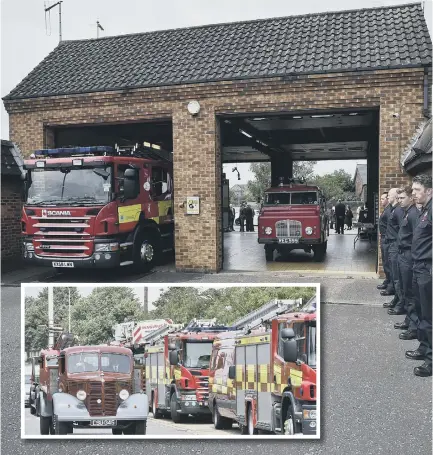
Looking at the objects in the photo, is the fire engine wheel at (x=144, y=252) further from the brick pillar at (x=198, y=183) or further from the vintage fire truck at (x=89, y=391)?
the vintage fire truck at (x=89, y=391)

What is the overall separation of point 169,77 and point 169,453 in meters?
7.86

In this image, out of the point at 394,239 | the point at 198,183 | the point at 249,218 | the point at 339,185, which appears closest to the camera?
the point at 394,239

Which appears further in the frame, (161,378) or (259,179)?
(259,179)

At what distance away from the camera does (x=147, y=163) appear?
10.1 metres

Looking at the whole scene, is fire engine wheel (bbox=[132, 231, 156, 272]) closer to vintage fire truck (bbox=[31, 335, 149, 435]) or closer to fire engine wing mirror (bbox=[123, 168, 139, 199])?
fire engine wing mirror (bbox=[123, 168, 139, 199])

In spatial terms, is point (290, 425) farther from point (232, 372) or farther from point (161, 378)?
point (161, 378)

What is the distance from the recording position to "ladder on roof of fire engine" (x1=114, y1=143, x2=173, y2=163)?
31.4 feet

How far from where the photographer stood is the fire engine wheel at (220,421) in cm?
304

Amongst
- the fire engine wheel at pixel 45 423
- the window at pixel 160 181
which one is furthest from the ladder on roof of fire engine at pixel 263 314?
the window at pixel 160 181

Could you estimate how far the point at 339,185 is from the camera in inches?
1052

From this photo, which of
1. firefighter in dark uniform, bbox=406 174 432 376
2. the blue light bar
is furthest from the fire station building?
firefighter in dark uniform, bbox=406 174 432 376

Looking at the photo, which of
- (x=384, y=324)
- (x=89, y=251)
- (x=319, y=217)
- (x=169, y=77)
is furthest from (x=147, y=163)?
(x=384, y=324)

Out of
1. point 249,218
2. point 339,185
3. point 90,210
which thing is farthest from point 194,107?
point 339,185

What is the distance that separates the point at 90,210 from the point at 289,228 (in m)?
4.89
